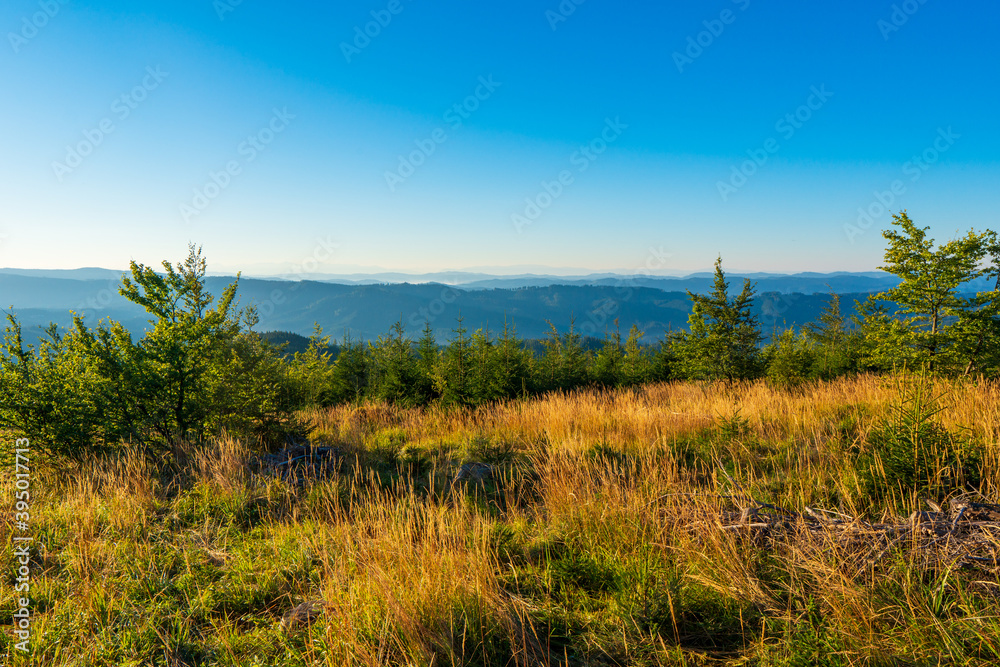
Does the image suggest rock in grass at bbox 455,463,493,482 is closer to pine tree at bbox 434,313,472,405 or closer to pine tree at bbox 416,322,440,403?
pine tree at bbox 434,313,472,405

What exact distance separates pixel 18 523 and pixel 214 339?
3391mm

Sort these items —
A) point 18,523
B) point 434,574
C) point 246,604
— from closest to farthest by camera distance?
point 434,574, point 246,604, point 18,523

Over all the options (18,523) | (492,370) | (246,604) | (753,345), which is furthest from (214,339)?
(753,345)

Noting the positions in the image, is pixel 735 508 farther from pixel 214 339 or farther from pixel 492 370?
pixel 492 370

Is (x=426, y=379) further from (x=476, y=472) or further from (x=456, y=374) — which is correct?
(x=476, y=472)

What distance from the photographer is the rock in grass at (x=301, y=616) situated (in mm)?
2611

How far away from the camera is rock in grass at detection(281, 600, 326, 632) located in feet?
8.57

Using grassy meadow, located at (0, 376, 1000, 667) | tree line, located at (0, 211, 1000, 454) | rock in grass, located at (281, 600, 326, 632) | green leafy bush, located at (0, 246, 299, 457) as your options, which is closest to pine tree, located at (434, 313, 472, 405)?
tree line, located at (0, 211, 1000, 454)

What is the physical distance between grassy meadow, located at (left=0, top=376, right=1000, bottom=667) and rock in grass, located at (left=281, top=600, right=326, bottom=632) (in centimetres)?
3

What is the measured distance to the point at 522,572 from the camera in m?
3.07

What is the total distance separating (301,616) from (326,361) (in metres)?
16.1

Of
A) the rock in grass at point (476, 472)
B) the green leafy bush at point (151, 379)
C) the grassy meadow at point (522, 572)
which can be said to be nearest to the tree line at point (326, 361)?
the green leafy bush at point (151, 379)

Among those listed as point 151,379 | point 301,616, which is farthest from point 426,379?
point 301,616

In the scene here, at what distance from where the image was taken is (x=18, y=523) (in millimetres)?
3949
